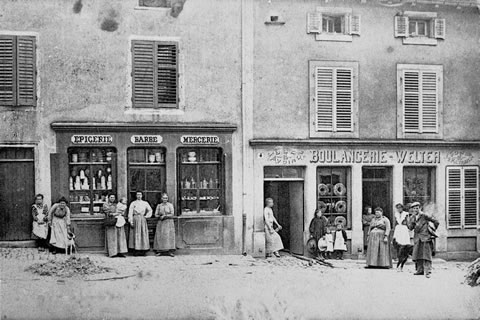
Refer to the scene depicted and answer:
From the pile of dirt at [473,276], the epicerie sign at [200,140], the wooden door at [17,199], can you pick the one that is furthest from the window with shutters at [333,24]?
the wooden door at [17,199]

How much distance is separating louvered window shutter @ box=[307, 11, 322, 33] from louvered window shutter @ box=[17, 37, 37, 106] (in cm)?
287

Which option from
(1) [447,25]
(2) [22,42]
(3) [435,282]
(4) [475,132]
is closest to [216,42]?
(2) [22,42]

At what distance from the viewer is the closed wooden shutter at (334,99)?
618 centimetres

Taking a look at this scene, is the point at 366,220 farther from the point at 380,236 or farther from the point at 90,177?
the point at 90,177

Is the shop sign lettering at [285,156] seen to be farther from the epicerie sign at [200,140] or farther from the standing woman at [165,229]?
the standing woman at [165,229]

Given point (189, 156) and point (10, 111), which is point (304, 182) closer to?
point (189, 156)

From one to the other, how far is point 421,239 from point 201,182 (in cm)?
274

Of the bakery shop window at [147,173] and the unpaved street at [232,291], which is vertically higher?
the bakery shop window at [147,173]

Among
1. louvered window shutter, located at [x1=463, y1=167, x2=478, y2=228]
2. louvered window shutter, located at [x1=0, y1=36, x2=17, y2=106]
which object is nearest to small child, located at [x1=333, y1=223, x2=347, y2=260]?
louvered window shutter, located at [x1=463, y1=167, x2=478, y2=228]

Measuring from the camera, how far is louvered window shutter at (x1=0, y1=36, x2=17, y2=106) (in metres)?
5.17

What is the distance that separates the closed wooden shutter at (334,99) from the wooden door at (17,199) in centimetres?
313

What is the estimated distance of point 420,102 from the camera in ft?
20.6

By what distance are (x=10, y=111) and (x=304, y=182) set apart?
10.7 ft

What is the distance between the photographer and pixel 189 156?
7.27 metres
